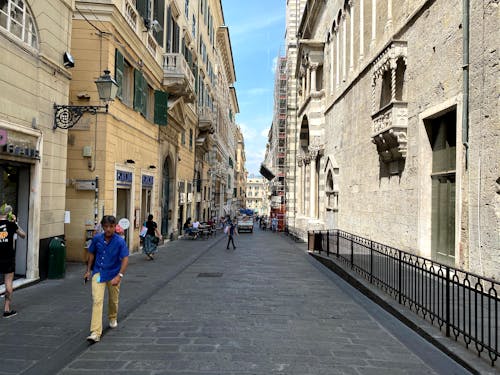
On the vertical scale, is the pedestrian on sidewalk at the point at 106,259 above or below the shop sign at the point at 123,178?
below

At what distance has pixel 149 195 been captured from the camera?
1881 cm

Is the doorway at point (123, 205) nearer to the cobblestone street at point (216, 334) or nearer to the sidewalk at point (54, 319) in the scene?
the sidewalk at point (54, 319)

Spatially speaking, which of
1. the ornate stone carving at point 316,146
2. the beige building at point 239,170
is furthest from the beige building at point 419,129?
the beige building at point 239,170

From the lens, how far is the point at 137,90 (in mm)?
15891

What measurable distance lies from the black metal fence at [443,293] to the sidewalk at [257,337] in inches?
16.7

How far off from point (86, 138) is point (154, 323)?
809 centimetres

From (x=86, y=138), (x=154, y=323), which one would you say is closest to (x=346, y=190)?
(x=86, y=138)

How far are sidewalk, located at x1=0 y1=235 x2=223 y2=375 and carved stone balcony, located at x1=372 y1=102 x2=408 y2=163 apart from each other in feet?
24.4

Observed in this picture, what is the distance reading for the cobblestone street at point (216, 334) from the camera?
479 centimetres

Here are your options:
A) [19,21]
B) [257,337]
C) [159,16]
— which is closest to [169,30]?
[159,16]

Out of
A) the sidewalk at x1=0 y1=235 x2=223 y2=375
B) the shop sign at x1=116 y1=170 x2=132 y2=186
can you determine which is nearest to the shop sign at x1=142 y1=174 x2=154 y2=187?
the shop sign at x1=116 y1=170 x2=132 y2=186

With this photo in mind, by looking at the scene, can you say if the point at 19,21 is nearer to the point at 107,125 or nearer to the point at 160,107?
the point at 107,125

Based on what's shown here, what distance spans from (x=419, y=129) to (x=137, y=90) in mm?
10090

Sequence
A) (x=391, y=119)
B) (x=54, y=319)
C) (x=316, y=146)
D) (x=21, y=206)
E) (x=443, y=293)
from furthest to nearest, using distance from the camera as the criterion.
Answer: (x=316, y=146) → (x=391, y=119) → (x=21, y=206) → (x=54, y=319) → (x=443, y=293)
